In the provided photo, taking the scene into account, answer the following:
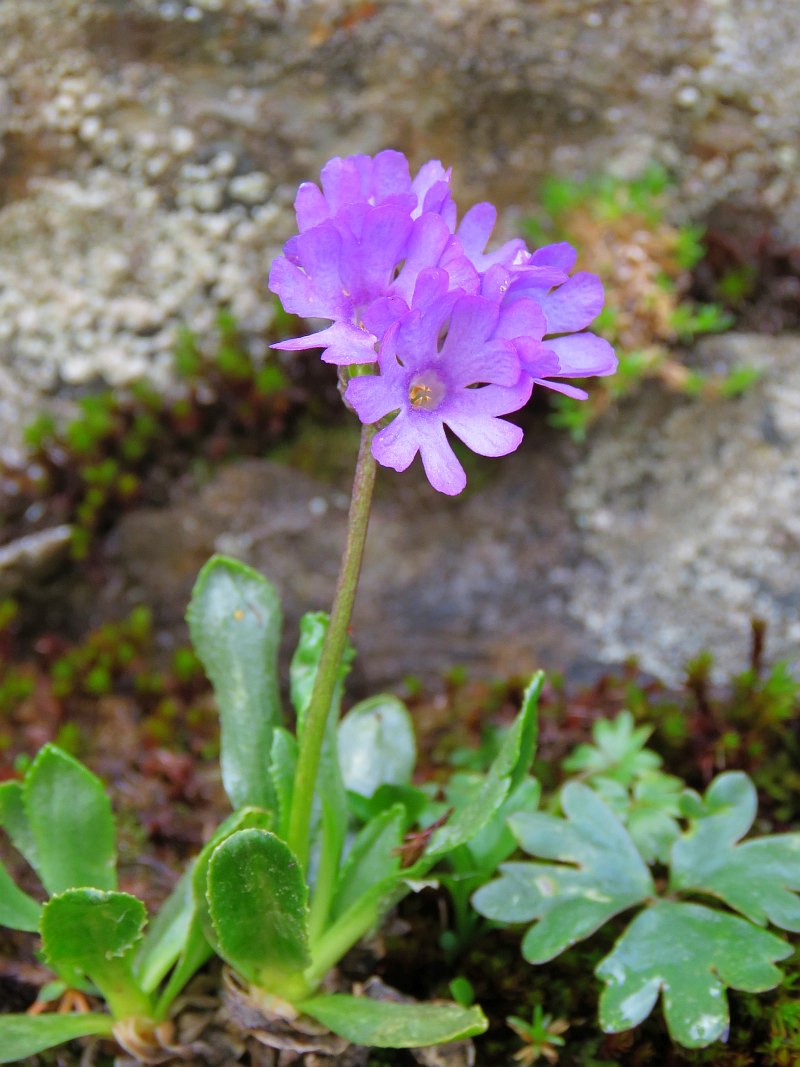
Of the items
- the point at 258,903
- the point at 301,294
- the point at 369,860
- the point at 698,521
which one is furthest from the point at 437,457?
the point at 698,521

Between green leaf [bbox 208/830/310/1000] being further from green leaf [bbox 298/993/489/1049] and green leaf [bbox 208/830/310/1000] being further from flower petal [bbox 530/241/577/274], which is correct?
flower petal [bbox 530/241/577/274]

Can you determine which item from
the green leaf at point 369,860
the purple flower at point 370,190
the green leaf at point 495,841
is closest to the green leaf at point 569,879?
the green leaf at point 495,841

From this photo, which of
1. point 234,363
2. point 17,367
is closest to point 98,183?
point 17,367

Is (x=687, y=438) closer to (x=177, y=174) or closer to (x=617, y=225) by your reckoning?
(x=617, y=225)

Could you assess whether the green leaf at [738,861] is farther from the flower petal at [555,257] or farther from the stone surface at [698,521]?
the flower petal at [555,257]

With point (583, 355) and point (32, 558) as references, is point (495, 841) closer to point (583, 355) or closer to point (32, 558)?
point (583, 355)
